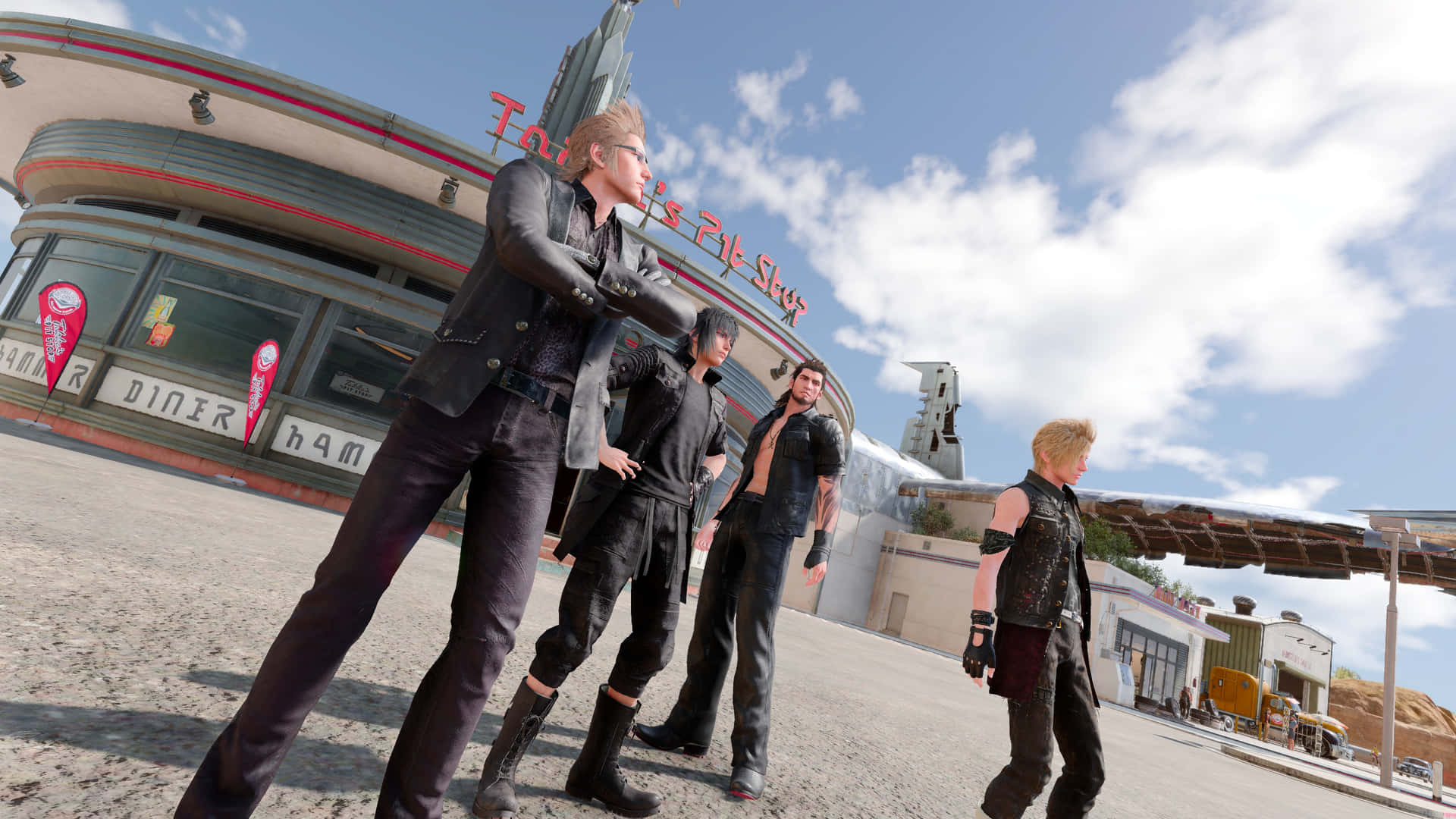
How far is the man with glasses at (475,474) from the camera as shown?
1.30 m

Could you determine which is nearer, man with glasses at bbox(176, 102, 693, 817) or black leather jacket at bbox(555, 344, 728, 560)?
man with glasses at bbox(176, 102, 693, 817)

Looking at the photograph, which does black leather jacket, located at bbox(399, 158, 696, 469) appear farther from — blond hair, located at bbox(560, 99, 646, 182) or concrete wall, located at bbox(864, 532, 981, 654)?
concrete wall, located at bbox(864, 532, 981, 654)

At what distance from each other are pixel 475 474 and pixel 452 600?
0.29 meters

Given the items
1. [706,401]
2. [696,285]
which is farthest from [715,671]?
[696,285]

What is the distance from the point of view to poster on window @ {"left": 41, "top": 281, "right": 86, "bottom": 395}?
9.71 meters

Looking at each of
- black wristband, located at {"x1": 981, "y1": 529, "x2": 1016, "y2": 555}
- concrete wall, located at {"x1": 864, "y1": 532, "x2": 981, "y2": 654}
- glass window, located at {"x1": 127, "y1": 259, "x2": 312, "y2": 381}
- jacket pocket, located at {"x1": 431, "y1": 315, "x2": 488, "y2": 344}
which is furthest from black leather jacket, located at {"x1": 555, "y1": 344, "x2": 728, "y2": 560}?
concrete wall, located at {"x1": 864, "y1": 532, "x2": 981, "y2": 654}

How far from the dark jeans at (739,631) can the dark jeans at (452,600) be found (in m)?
1.38

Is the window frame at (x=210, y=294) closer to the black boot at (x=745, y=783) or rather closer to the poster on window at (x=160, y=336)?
the poster on window at (x=160, y=336)

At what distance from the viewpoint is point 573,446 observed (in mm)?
1615

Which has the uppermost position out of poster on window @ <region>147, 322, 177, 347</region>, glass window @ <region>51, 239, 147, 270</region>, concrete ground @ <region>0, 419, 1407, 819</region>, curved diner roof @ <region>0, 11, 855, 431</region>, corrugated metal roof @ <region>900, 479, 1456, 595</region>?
corrugated metal roof @ <region>900, 479, 1456, 595</region>

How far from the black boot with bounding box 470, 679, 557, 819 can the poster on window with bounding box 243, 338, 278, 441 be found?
9.80 meters

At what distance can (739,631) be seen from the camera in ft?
9.23

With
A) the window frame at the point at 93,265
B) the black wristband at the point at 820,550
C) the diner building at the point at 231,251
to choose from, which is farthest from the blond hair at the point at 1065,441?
the window frame at the point at 93,265

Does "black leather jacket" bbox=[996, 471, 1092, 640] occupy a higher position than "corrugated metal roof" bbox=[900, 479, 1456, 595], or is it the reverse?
"corrugated metal roof" bbox=[900, 479, 1456, 595]
